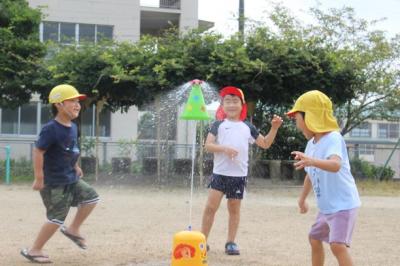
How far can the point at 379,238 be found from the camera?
737 cm

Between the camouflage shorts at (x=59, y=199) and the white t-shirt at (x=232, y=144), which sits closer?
the camouflage shorts at (x=59, y=199)

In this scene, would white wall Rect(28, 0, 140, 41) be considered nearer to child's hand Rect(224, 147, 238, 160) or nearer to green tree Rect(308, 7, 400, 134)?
green tree Rect(308, 7, 400, 134)

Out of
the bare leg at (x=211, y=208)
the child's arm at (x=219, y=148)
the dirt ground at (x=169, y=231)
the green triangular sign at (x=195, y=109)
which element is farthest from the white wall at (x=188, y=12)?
the bare leg at (x=211, y=208)

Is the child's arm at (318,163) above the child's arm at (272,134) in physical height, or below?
below

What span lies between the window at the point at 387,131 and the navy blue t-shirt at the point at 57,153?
61907 mm

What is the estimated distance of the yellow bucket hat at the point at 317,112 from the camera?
4285 millimetres

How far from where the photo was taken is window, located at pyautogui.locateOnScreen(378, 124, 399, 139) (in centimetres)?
6469

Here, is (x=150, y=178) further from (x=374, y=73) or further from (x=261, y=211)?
(x=374, y=73)

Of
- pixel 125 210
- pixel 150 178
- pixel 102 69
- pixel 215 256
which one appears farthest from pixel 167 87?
pixel 215 256

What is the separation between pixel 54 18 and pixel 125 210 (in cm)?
1877

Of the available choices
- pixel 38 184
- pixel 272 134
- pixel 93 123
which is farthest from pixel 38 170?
pixel 93 123

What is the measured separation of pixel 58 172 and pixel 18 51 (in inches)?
477

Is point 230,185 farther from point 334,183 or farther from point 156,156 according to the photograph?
point 156,156

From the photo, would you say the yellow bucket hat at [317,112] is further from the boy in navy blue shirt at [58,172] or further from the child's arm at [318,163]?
the boy in navy blue shirt at [58,172]
